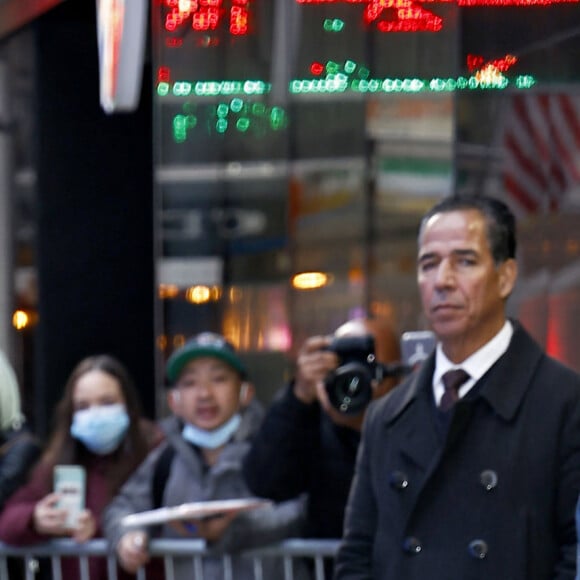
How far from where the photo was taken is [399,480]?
470cm

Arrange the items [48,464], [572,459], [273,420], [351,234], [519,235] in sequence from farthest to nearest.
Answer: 1. [351,234]
2. [519,235]
3. [48,464]
4. [273,420]
5. [572,459]

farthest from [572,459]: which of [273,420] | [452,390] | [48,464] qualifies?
[48,464]

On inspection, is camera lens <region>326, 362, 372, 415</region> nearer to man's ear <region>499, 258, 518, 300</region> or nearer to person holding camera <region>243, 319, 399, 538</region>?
person holding camera <region>243, 319, 399, 538</region>

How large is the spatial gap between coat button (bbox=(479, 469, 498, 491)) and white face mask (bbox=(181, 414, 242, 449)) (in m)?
1.84

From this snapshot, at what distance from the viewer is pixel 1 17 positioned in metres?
10.9

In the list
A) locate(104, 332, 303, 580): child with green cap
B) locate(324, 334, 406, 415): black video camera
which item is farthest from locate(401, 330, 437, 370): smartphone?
locate(104, 332, 303, 580): child with green cap

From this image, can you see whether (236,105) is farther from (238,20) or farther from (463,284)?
(463,284)

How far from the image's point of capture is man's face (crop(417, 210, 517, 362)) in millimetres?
4668

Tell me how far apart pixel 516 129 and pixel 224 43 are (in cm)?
187

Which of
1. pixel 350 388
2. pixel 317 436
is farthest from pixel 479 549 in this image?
pixel 317 436

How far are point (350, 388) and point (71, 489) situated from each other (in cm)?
131

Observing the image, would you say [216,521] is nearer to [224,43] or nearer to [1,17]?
[224,43]

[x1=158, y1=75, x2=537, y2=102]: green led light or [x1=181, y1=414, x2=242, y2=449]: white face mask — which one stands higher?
[x1=158, y1=75, x2=537, y2=102]: green led light

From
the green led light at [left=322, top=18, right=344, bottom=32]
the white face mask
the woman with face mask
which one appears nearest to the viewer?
the white face mask
